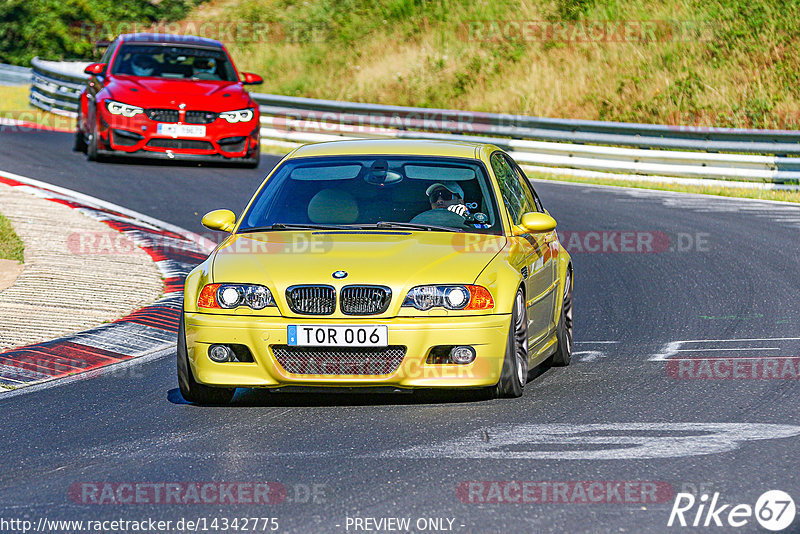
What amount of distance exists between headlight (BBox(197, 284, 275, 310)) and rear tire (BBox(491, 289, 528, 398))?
4.26ft

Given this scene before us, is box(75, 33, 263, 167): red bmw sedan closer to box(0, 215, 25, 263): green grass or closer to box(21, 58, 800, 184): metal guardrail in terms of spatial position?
box(21, 58, 800, 184): metal guardrail

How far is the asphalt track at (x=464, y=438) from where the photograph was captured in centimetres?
537

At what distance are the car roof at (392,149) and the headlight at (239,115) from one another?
10.3 metres

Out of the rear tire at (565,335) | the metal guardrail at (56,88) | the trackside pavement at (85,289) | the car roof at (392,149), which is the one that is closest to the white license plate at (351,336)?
the car roof at (392,149)

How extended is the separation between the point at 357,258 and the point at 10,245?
6.59 meters

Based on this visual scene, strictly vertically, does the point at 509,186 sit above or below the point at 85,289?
above

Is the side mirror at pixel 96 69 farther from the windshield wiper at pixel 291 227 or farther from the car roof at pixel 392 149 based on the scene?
the windshield wiper at pixel 291 227

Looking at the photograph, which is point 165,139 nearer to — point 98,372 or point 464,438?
point 98,372

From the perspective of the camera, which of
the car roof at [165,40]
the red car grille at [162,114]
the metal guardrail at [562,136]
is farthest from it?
the metal guardrail at [562,136]

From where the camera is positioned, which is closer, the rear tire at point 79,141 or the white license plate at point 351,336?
the white license plate at point 351,336

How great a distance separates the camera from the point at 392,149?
8703 mm

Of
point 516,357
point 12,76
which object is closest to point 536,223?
point 516,357

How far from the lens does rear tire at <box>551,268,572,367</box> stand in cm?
870

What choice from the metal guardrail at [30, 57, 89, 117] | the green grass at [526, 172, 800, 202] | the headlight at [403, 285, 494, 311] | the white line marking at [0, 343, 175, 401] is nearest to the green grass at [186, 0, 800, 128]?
the green grass at [526, 172, 800, 202]
